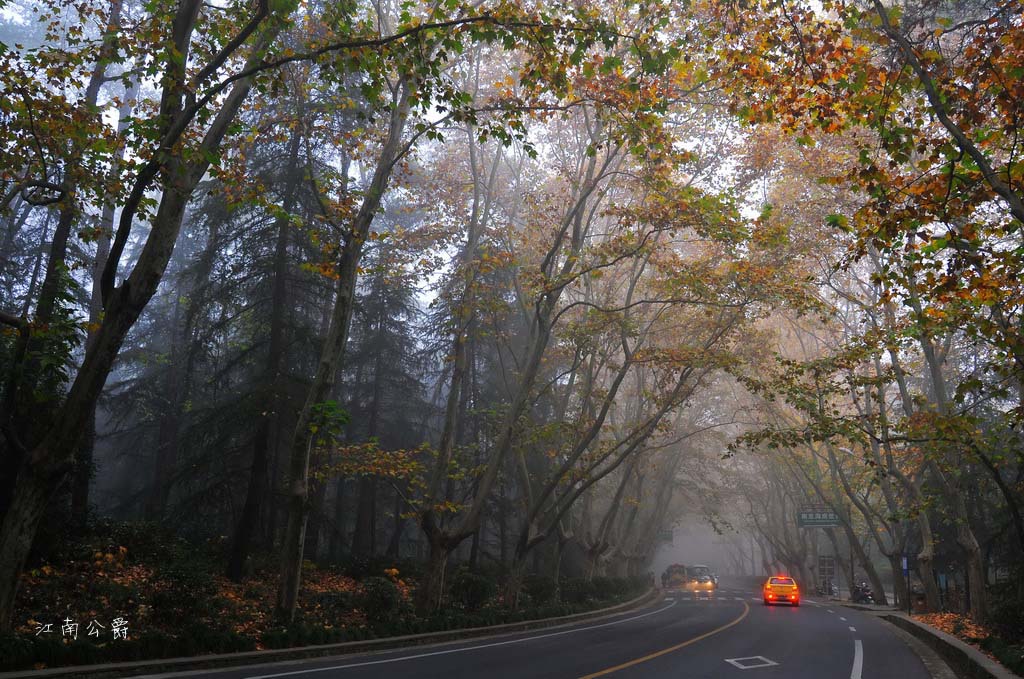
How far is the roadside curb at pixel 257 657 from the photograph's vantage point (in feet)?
29.3

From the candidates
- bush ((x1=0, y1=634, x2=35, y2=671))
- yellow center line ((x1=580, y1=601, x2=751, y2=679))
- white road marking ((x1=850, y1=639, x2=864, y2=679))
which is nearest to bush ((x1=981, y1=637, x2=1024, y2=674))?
white road marking ((x1=850, y1=639, x2=864, y2=679))

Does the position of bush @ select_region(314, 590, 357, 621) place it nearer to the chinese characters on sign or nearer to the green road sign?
the chinese characters on sign

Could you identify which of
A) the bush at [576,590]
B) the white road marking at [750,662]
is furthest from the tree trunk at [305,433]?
the bush at [576,590]

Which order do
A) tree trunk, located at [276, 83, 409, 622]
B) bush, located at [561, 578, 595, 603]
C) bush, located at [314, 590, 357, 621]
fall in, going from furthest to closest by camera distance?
bush, located at [561, 578, 595, 603] < bush, located at [314, 590, 357, 621] < tree trunk, located at [276, 83, 409, 622]

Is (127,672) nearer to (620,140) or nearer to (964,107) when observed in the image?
(620,140)

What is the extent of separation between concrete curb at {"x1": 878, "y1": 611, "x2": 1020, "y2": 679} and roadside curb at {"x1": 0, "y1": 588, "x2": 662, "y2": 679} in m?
9.59

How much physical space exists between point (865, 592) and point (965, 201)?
44.4m

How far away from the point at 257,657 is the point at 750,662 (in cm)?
856

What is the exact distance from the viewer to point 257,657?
11.5m

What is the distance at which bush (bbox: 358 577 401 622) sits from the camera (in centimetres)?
1623

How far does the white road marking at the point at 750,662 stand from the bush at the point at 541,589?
36.1 ft

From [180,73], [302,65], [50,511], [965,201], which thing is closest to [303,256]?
[302,65]

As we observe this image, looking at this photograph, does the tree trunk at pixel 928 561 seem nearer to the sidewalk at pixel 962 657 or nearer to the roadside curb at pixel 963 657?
the sidewalk at pixel 962 657

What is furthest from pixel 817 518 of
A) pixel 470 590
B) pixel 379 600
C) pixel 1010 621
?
pixel 379 600
